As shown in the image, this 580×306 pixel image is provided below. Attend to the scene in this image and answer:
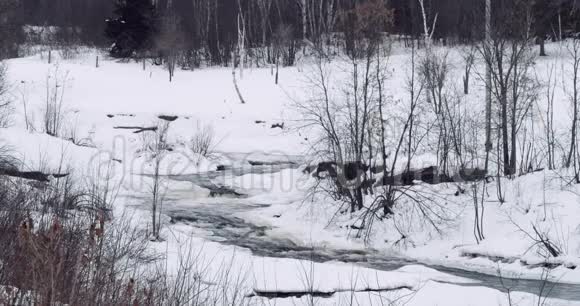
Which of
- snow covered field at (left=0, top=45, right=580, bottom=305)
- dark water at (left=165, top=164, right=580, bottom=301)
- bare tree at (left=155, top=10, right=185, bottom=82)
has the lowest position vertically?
dark water at (left=165, top=164, right=580, bottom=301)

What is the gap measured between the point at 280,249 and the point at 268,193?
6644mm

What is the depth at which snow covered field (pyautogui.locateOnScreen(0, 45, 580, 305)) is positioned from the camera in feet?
34.5

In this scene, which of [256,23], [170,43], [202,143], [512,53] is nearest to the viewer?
[512,53]

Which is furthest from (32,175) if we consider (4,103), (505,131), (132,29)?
(132,29)

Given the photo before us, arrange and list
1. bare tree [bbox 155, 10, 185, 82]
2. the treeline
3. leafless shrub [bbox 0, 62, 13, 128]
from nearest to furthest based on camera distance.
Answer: leafless shrub [bbox 0, 62, 13, 128] < bare tree [bbox 155, 10, 185, 82] < the treeline

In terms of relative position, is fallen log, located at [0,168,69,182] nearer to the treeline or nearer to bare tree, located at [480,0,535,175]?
bare tree, located at [480,0,535,175]

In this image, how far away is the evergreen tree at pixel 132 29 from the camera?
4162 centimetres

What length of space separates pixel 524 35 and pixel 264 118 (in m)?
16.2

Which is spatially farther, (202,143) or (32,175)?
(202,143)

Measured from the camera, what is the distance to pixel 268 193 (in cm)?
2114

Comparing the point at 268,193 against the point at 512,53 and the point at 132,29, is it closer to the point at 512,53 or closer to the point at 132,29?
the point at 512,53

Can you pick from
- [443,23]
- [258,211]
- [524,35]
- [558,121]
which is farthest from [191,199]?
[443,23]

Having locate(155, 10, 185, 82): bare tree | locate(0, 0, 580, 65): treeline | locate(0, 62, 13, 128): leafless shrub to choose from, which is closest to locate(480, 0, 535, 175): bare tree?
locate(0, 62, 13, 128): leafless shrub

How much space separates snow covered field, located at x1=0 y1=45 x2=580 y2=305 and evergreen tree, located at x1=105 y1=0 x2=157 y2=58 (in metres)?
1.68
